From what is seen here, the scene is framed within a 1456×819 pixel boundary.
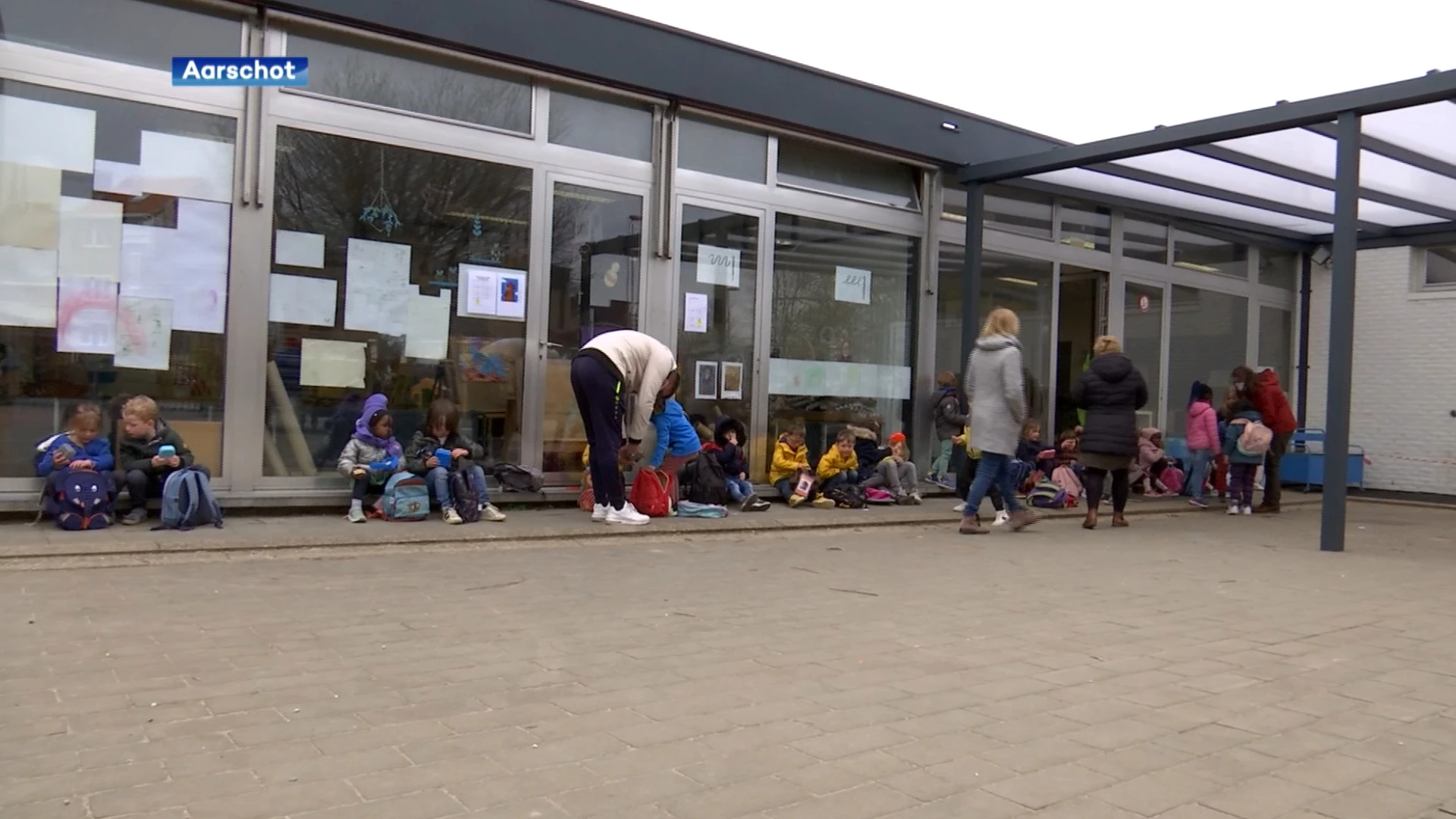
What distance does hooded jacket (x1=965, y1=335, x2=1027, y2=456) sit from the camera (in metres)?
8.66

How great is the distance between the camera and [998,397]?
28.7 feet

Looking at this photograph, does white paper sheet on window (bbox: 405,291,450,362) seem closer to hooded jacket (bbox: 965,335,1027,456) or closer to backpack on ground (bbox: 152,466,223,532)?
backpack on ground (bbox: 152,466,223,532)

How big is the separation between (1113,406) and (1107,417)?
106 mm

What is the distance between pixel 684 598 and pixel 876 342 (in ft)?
21.0

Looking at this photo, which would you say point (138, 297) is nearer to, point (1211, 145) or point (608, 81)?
point (608, 81)

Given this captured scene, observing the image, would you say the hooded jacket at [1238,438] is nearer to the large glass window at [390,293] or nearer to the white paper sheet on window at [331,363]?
the large glass window at [390,293]

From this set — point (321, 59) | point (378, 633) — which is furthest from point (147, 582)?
point (321, 59)

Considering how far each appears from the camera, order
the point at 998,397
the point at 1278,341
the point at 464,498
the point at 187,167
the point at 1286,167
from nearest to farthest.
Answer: the point at 187,167 < the point at 464,498 < the point at 998,397 < the point at 1286,167 < the point at 1278,341

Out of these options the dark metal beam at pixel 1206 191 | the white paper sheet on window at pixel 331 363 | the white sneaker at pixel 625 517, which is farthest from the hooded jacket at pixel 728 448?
the dark metal beam at pixel 1206 191

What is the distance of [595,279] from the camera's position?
949 centimetres

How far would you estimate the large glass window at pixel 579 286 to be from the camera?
923 centimetres

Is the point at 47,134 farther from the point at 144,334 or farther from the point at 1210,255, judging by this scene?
the point at 1210,255

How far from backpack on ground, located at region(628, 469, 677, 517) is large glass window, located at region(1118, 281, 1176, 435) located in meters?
7.33

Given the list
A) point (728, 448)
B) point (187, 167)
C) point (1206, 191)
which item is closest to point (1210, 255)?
point (1206, 191)
